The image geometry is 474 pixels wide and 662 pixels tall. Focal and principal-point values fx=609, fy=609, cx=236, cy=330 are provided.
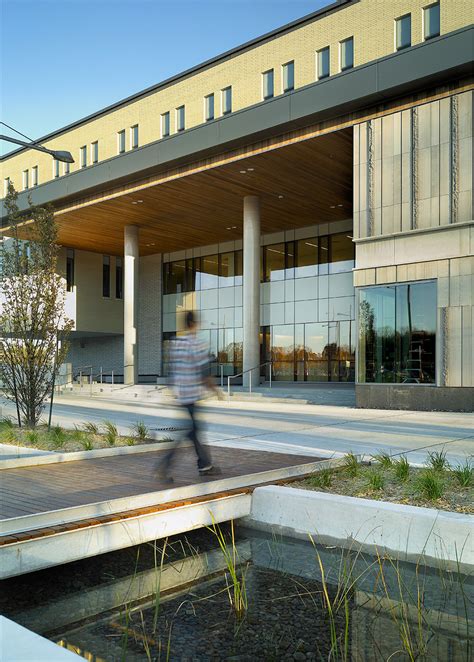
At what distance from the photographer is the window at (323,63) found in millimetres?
25500

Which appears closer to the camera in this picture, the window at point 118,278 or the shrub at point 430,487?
the shrub at point 430,487

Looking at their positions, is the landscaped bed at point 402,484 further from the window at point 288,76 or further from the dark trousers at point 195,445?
the window at point 288,76

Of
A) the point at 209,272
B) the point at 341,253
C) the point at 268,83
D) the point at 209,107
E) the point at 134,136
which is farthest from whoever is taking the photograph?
the point at 209,272

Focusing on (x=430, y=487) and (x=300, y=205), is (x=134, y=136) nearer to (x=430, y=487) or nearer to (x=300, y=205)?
(x=300, y=205)

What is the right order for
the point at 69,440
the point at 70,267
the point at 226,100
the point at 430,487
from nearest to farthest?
the point at 430,487
the point at 69,440
the point at 226,100
the point at 70,267

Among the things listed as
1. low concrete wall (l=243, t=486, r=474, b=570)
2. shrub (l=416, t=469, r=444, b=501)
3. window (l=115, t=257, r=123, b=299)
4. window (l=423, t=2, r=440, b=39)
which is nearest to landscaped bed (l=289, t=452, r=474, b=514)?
shrub (l=416, t=469, r=444, b=501)

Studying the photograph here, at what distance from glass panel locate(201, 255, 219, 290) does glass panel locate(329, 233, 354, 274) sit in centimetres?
872

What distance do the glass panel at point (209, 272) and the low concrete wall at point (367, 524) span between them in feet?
107

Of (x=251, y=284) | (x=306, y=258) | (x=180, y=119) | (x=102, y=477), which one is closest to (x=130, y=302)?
(x=251, y=284)

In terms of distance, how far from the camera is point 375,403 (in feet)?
65.1

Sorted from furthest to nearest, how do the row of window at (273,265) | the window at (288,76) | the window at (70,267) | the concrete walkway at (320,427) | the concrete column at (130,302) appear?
the window at (70,267)
the concrete column at (130,302)
the row of window at (273,265)
the window at (288,76)
the concrete walkway at (320,427)

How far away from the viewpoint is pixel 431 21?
21938 millimetres

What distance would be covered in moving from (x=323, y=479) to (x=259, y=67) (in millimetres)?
25147

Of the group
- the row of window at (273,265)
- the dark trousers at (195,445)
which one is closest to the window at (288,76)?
the row of window at (273,265)
